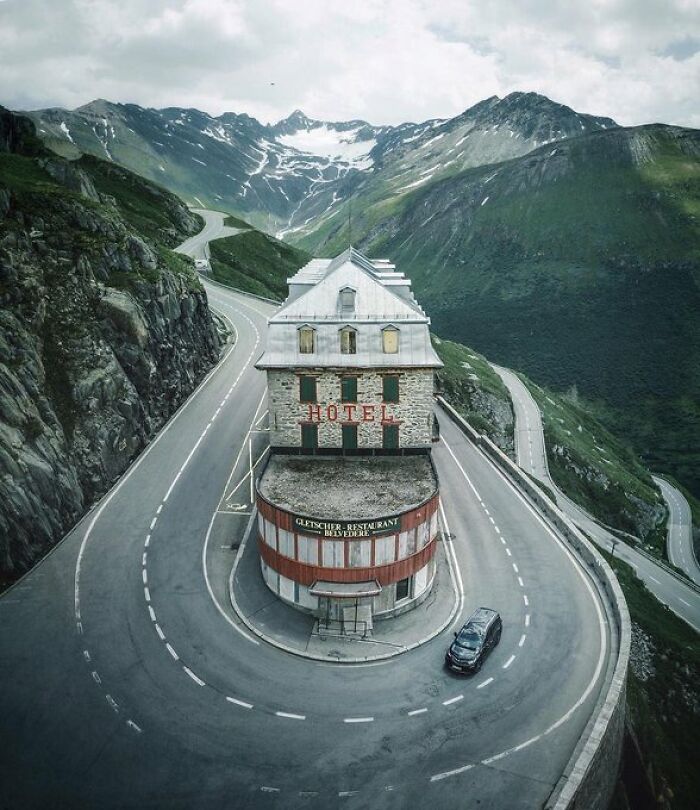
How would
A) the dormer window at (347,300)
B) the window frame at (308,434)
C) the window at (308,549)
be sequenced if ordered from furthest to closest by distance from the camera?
the window frame at (308,434) → the dormer window at (347,300) → the window at (308,549)

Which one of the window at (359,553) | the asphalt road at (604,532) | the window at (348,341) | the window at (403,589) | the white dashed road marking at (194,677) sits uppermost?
the window at (348,341)

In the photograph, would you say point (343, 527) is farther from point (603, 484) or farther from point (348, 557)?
point (603, 484)

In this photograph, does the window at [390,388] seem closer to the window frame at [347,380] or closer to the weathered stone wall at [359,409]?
the weathered stone wall at [359,409]

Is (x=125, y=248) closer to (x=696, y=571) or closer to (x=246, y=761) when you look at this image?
(x=246, y=761)

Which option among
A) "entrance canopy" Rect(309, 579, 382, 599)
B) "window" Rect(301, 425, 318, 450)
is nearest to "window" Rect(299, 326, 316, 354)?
"window" Rect(301, 425, 318, 450)

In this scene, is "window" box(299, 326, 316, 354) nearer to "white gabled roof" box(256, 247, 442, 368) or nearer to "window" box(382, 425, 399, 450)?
"white gabled roof" box(256, 247, 442, 368)

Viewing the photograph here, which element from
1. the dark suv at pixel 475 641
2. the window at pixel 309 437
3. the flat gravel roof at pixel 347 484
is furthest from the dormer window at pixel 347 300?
the dark suv at pixel 475 641
